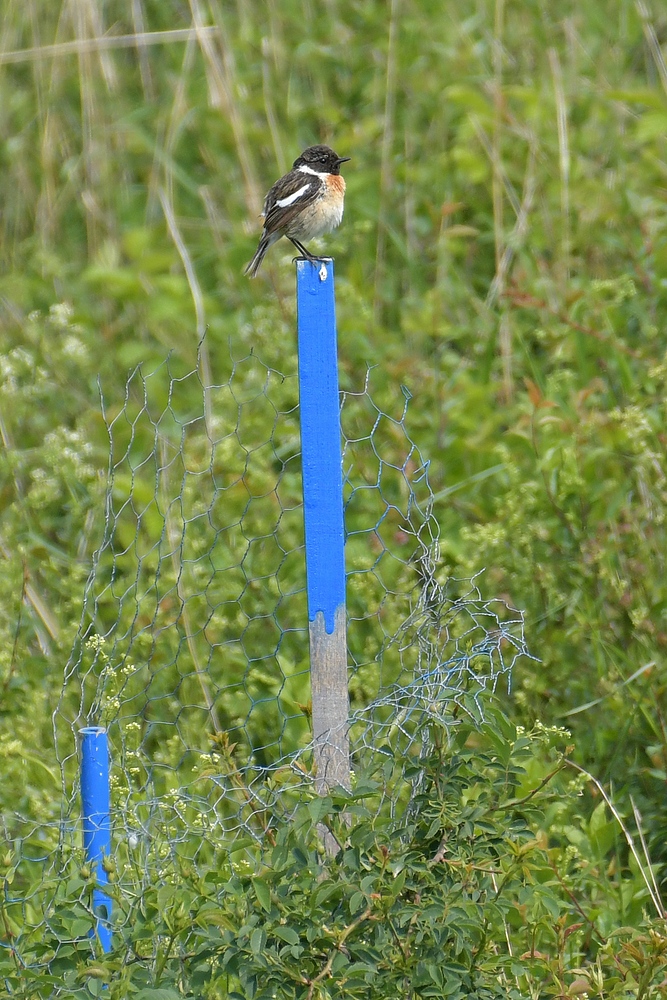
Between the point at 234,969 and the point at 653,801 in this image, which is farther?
the point at 653,801

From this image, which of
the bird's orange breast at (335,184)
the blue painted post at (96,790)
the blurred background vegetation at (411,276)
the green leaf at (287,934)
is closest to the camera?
the green leaf at (287,934)

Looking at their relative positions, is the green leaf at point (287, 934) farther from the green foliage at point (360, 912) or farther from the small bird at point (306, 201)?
the small bird at point (306, 201)

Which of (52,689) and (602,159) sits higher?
(602,159)

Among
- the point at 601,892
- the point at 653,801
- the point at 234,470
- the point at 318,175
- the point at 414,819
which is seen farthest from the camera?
the point at 234,470

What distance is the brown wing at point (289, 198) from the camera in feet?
13.0

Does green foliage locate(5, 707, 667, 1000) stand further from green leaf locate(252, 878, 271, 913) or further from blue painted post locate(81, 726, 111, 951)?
blue painted post locate(81, 726, 111, 951)

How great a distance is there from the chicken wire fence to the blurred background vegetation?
0.19m

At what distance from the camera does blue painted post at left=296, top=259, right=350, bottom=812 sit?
264 cm

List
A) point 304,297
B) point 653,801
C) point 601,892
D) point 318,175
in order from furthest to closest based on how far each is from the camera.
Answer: point 318,175 → point 653,801 → point 601,892 → point 304,297

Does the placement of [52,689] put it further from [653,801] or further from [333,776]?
[653,801]

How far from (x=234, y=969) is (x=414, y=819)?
1.60 ft

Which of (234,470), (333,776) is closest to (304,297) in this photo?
(333,776)

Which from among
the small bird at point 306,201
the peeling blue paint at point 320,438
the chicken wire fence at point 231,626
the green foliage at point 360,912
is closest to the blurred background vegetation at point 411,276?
the chicken wire fence at point 231,626

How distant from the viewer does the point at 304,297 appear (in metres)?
2.64
